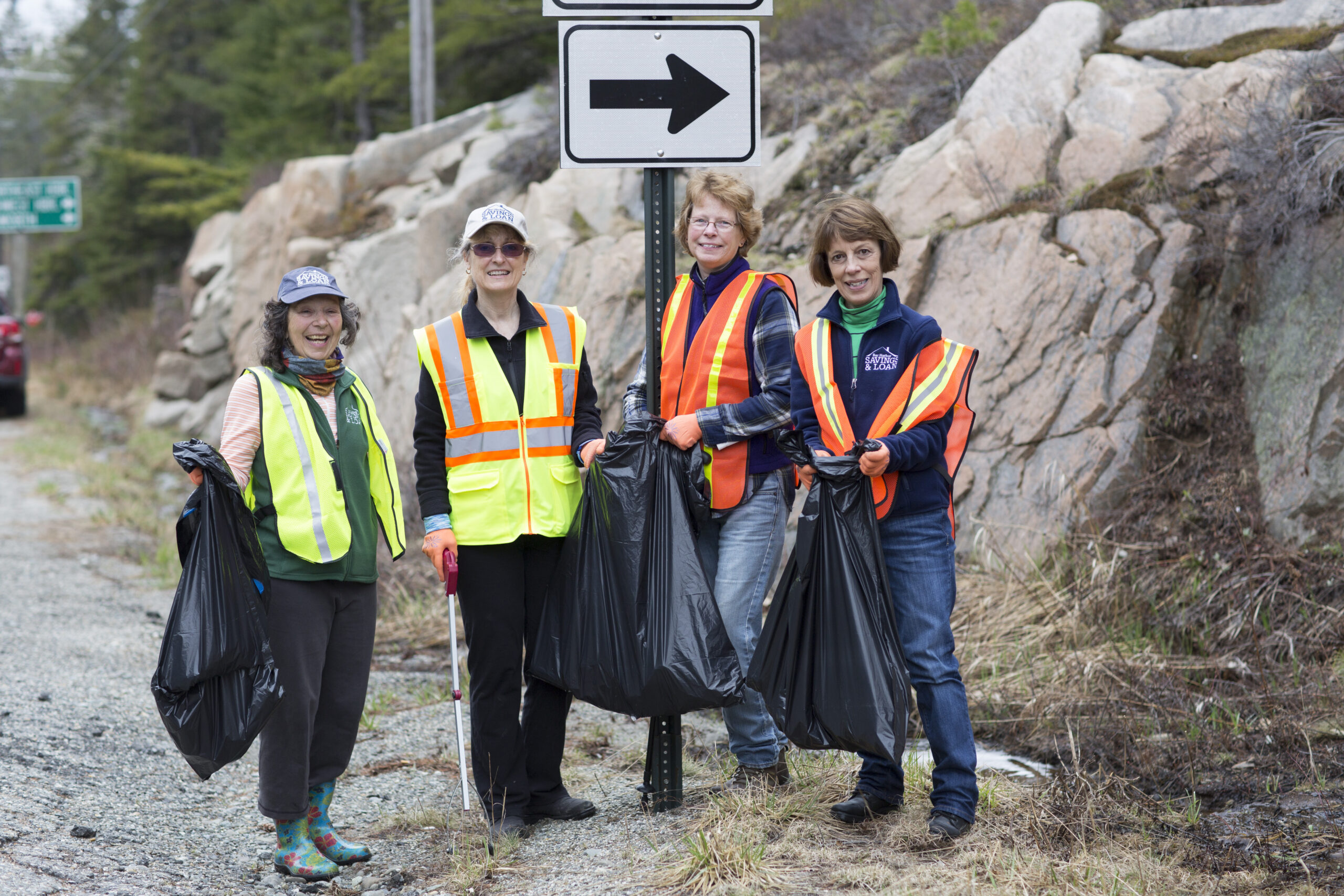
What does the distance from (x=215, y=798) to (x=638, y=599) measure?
2.08 metres

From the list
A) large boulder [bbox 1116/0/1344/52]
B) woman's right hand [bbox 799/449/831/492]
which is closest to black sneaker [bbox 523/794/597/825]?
woman's right hand [bbox 799/449/831/492]

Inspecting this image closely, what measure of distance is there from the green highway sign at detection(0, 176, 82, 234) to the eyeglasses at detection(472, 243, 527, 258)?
86.8ft

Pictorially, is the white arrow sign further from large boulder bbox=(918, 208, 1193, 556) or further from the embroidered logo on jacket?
large boulder bbox=(918, 208, 1193, 556)

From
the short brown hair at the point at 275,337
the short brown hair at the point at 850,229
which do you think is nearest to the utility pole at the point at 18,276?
the short brown hair at the point at 275,337

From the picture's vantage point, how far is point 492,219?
3.69m

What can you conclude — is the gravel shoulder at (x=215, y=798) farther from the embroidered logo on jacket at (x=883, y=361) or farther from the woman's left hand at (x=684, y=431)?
the embroidered logo on jacket at (x=883, y=361)

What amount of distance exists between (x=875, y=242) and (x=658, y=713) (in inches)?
60.5

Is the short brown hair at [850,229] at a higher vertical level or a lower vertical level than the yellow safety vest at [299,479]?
higher

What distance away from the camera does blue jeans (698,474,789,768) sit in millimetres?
3604

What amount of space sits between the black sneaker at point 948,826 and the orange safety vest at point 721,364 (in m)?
1.08

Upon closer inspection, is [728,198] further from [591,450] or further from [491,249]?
[591,450]

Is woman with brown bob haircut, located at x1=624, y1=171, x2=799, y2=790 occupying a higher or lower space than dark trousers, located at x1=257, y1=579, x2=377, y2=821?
higher

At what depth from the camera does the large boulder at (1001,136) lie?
7.07 meters

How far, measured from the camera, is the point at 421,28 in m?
15.6
